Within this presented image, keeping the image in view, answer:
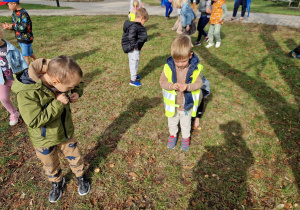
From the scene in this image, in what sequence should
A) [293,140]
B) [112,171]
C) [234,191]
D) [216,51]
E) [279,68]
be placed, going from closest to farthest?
[234,191] < [112,171] < [293,140] < [279,68] < [216,51]

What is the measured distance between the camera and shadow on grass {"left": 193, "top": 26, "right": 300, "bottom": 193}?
378 cm

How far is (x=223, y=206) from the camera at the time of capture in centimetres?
285

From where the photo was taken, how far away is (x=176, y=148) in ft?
12.6

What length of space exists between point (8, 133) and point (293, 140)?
6197 millimetres

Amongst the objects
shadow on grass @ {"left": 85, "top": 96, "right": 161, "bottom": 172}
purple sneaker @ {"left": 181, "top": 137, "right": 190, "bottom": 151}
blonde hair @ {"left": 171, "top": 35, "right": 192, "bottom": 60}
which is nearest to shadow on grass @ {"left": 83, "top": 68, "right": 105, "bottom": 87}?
shadow on grass @ {"left": 85, "top": 96, "right": 161, "bottom": 172}

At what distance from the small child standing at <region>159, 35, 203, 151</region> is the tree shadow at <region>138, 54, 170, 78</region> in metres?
3.56

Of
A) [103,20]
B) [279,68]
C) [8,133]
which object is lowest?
[8,133]

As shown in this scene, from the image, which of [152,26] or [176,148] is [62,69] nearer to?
[176,148]

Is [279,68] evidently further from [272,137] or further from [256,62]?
[272,137]

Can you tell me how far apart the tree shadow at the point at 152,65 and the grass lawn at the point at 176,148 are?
0.04m

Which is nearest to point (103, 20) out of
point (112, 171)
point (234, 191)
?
point (112, 171)

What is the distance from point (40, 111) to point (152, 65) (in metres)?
5.74

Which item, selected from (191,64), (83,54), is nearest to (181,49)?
(191,64)

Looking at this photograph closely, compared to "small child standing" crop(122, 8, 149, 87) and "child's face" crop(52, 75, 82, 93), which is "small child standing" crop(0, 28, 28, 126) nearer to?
"child's face" crop(52, 75, 82, 93)
